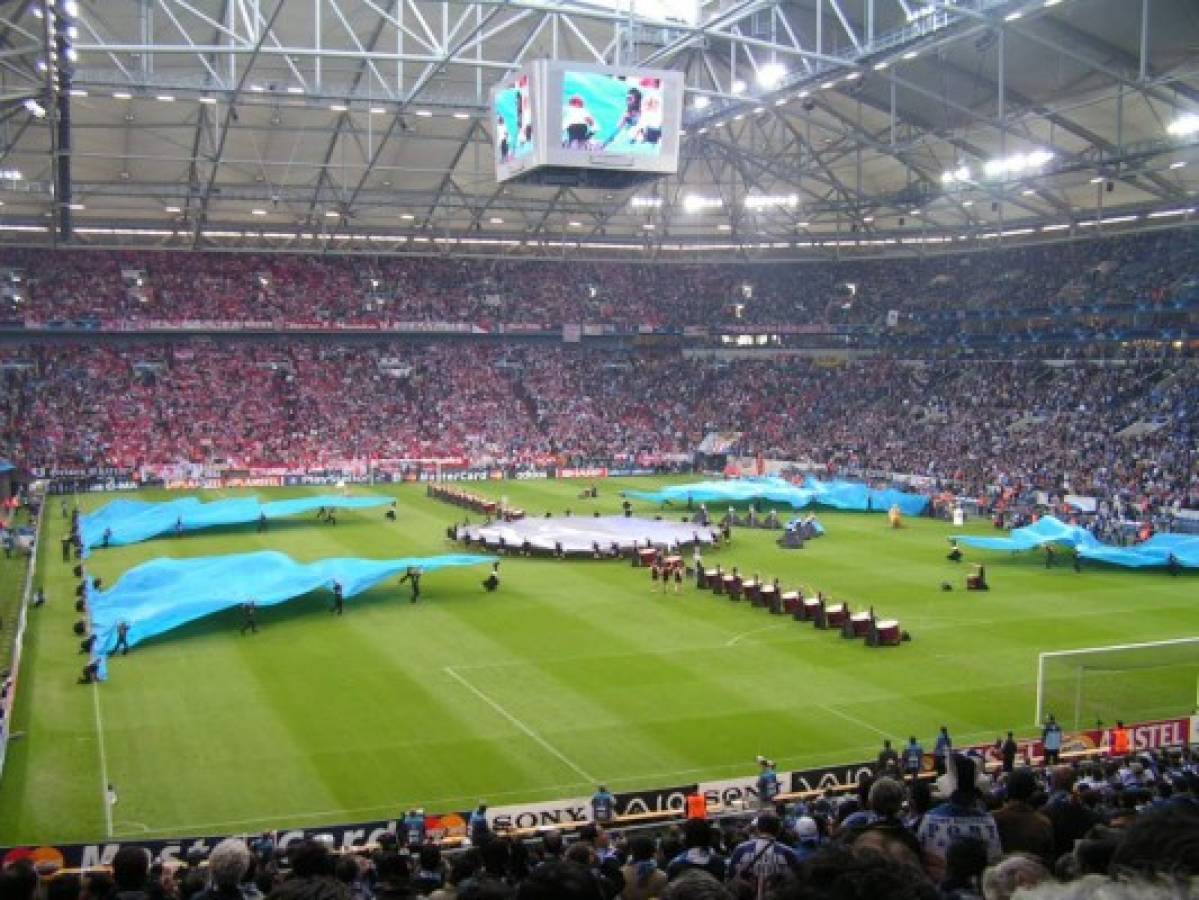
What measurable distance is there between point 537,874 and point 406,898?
2368 millimetres

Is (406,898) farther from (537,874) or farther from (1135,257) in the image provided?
(1135,257)

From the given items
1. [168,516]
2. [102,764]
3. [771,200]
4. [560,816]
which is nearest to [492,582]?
[102,764]

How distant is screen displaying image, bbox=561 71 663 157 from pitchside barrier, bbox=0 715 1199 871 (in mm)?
19978

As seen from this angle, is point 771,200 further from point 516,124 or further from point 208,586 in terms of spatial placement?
point 208,586

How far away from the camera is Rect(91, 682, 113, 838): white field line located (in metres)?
Answer: 17.8

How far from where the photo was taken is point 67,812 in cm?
1820

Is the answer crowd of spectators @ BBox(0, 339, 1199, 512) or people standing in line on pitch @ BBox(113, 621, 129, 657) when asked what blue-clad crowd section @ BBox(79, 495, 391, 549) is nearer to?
people standing in line on pitch @ BBox(113, 621, 129, 657)

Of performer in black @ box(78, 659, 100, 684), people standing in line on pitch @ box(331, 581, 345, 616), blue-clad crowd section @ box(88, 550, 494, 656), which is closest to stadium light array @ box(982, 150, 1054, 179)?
blue-clad crowd section @ box(88, 550, 494, 656)

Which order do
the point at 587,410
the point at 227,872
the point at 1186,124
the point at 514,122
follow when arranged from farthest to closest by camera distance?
the point at 587,410 < the point at 1186,124 < the point at 514,122 < the point at 227,872

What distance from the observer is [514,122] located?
3456 centimetres

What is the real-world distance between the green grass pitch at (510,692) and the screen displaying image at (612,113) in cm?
1237

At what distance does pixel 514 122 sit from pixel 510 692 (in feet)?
56.3

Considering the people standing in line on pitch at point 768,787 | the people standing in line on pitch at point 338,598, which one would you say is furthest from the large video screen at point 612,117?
the people standing in line on pitch at point 768,787

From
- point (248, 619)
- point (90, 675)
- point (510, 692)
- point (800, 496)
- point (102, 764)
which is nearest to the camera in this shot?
point (102, 764)
